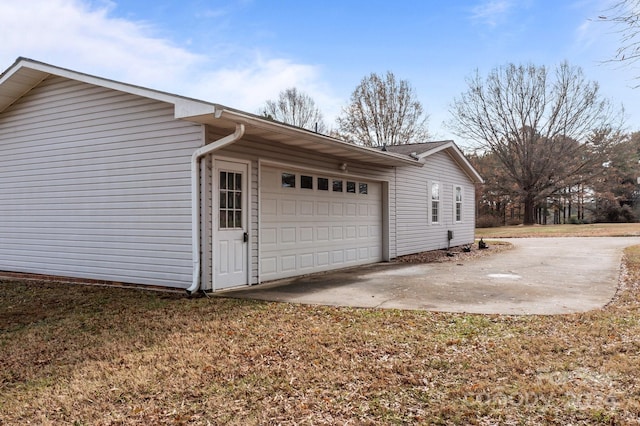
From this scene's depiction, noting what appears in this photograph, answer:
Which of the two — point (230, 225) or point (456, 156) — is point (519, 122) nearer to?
point (456, 156)

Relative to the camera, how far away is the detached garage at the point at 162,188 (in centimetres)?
680

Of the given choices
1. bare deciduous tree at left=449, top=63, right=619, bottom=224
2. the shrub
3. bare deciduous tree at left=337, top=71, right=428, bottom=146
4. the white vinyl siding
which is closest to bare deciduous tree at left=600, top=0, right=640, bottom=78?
the white vinyl siding

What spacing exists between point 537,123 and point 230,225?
28904 millimetres

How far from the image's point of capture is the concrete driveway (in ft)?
19.1

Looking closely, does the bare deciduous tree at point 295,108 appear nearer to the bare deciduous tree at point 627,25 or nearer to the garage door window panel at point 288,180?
the garage door window panel at point 288,180

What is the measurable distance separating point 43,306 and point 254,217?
3.39 m

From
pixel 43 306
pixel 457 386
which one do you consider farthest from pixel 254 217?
pixel 457 386

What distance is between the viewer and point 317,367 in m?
3.58


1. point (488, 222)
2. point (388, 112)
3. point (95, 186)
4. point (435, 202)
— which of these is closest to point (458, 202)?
point (435, 202)

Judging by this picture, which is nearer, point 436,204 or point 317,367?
point 317,367

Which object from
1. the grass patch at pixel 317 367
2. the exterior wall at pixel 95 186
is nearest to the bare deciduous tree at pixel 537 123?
the grass patch at pixel 317 367

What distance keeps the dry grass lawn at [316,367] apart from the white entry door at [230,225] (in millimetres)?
1390

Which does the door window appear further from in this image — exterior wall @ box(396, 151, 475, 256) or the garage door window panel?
exterior wall @ box(396, 151, 475, 256)

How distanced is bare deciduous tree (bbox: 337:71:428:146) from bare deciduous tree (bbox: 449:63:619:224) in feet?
12.6
